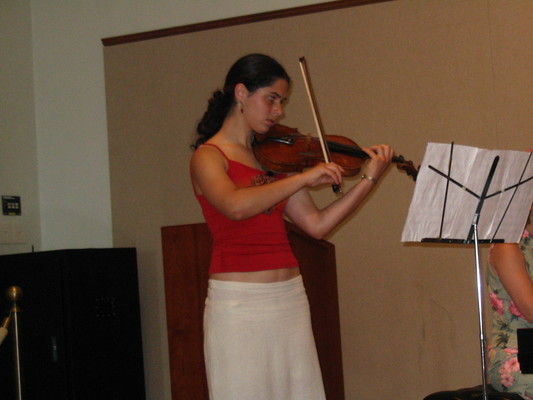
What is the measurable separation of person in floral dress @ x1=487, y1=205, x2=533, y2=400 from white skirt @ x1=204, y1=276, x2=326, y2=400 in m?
0.65

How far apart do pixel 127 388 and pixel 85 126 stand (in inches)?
62.4

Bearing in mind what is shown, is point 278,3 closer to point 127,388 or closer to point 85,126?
point 85,126

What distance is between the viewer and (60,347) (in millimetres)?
3346

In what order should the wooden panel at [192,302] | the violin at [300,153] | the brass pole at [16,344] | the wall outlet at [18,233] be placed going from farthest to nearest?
1. the wall outlet at [18,233]
2. the wooden panel at [192,302]
3. the violin at [300,153]
4. the brass pole at [16,344]

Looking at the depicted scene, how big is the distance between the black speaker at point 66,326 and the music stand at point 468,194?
2.12 m

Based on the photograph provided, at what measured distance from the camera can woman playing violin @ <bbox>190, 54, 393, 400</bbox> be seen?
1.78 m

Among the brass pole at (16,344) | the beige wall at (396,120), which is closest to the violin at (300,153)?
the brass pole at (16,344)

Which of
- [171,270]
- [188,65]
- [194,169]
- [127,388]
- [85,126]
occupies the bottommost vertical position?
[127,388]

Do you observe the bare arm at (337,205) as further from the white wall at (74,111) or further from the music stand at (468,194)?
the white wall at (74,111)

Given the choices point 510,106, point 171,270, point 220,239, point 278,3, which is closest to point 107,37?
point 278,3

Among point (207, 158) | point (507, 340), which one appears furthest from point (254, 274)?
point (507, 340)

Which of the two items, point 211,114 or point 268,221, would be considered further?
point 211,114

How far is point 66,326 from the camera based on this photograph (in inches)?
132

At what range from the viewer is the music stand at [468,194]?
1.70m
